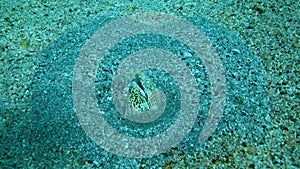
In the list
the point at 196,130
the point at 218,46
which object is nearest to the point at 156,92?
the point at 196,130

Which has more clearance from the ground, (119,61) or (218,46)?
(218,46)

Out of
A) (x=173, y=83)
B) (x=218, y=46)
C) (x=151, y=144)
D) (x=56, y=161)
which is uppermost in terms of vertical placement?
(x=218, y=46)

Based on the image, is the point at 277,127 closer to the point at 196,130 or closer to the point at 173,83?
the point at 196,130

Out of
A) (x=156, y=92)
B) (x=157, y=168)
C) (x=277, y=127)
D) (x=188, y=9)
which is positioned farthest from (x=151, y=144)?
(x=188, y=9)

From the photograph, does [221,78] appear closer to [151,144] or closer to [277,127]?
[277,127]

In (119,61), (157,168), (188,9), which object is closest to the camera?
(157,168)

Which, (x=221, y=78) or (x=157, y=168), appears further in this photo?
(x=221, y=78)

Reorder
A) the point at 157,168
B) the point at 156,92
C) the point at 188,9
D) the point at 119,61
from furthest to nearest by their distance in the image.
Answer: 1. the point at 188,9
2. the point at 119,61
3. the point at 156,92
4. the point at 157,168
